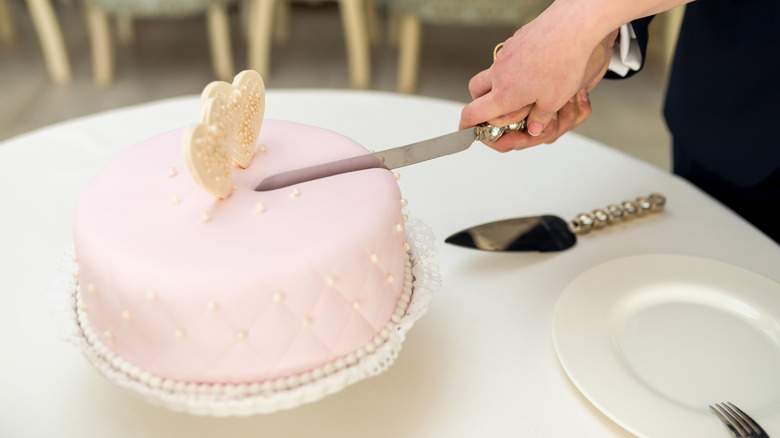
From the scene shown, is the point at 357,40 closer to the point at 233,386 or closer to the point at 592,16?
the point at 592,16

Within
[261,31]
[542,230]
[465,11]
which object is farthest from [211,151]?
[261,31]

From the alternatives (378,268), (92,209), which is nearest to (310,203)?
(378,268)

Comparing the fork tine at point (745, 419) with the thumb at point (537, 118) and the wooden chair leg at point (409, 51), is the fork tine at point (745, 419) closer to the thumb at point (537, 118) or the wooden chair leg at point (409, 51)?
the thumb at point (537, 118)

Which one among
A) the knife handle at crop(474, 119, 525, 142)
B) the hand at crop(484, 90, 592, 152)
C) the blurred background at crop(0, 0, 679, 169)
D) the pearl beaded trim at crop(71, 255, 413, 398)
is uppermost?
the knife handle at crop(474, 119, 525, 142)

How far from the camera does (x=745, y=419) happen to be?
671 millimetres

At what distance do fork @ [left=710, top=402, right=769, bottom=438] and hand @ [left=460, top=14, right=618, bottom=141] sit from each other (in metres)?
0.38

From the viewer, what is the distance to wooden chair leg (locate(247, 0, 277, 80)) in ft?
9.89

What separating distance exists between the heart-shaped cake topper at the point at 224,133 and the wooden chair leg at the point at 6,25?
3.51 metres

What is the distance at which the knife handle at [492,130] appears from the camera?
0.86 metres

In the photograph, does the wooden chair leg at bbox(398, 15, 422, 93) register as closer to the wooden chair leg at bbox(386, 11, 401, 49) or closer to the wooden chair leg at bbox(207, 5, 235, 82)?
the wooden chair leg at bbox(386, 11, 401, 49)

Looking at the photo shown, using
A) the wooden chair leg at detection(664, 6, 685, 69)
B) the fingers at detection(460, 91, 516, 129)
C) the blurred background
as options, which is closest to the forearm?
the fingers at detection(460, 91, 516, 129)

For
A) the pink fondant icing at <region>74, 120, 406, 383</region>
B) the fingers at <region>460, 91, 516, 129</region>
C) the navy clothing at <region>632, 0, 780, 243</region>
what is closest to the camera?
the pink fondant icing at <region>74, 120, 406, 383</region>

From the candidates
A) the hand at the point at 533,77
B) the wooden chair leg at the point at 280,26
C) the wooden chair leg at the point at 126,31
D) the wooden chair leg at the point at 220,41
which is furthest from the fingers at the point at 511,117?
the wooden chair leg at the point at 126,31

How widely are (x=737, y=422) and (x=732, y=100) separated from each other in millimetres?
662
